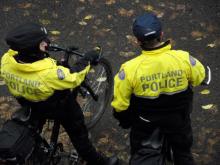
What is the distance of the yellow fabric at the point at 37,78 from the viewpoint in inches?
173

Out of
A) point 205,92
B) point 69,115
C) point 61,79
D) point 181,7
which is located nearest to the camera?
point 61,79

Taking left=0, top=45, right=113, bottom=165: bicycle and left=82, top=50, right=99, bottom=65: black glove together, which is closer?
left=0, top=45, right=113, bottom=165: bicycle

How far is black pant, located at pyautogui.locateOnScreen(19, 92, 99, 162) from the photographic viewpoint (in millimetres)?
4684

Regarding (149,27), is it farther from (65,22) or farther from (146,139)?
(65,22)

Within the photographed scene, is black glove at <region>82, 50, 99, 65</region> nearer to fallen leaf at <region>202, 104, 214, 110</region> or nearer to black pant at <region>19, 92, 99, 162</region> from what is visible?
black pant at <region>19, 92, 99, 162</region>

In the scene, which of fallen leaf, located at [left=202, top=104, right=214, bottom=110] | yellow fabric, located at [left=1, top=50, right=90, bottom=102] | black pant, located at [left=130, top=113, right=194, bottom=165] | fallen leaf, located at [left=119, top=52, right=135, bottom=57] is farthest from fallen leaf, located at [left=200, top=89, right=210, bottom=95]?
yellow fabric, located at [left=1, top=50, right=90, bottom=102]

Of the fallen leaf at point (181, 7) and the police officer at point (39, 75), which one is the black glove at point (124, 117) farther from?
the fallen leaf at point (181, 7)

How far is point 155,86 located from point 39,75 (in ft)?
3.61

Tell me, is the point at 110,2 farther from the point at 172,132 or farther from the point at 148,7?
the point at 172,132

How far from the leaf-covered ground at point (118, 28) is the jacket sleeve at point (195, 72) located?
6.31ft

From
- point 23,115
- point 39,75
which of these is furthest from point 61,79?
point 23,115

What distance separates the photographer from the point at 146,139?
4.45 m

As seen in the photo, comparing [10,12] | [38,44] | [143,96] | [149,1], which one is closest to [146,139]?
[143,96]

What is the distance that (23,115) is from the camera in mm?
4641
